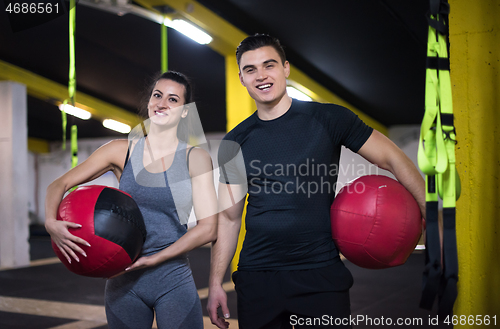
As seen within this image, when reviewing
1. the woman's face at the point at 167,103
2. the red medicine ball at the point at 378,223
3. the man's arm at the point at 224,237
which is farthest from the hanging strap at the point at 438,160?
the woman's face at the point at 167,103

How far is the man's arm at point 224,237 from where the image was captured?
161 centimetres

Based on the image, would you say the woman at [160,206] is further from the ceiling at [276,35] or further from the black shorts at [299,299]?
the ceiling at [276,35]

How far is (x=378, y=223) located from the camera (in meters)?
1.34

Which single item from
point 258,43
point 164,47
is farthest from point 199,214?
point 164,47

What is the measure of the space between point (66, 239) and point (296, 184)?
2.68 ft

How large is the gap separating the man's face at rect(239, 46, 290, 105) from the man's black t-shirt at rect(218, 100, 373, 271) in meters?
0.10

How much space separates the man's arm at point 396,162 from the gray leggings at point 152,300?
85 cm

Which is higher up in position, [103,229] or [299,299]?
[103,229]

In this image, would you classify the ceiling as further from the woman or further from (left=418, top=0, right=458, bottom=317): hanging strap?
(left=418, top=0, right=458, bottom=317): hanging strap

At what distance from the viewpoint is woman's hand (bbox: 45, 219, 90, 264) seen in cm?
142

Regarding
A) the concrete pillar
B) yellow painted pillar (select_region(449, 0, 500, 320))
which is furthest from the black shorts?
the concrete pillar

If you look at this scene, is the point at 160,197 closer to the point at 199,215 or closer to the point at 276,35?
the point at 199,215

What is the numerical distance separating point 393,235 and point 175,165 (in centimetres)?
87

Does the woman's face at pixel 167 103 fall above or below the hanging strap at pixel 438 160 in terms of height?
above
